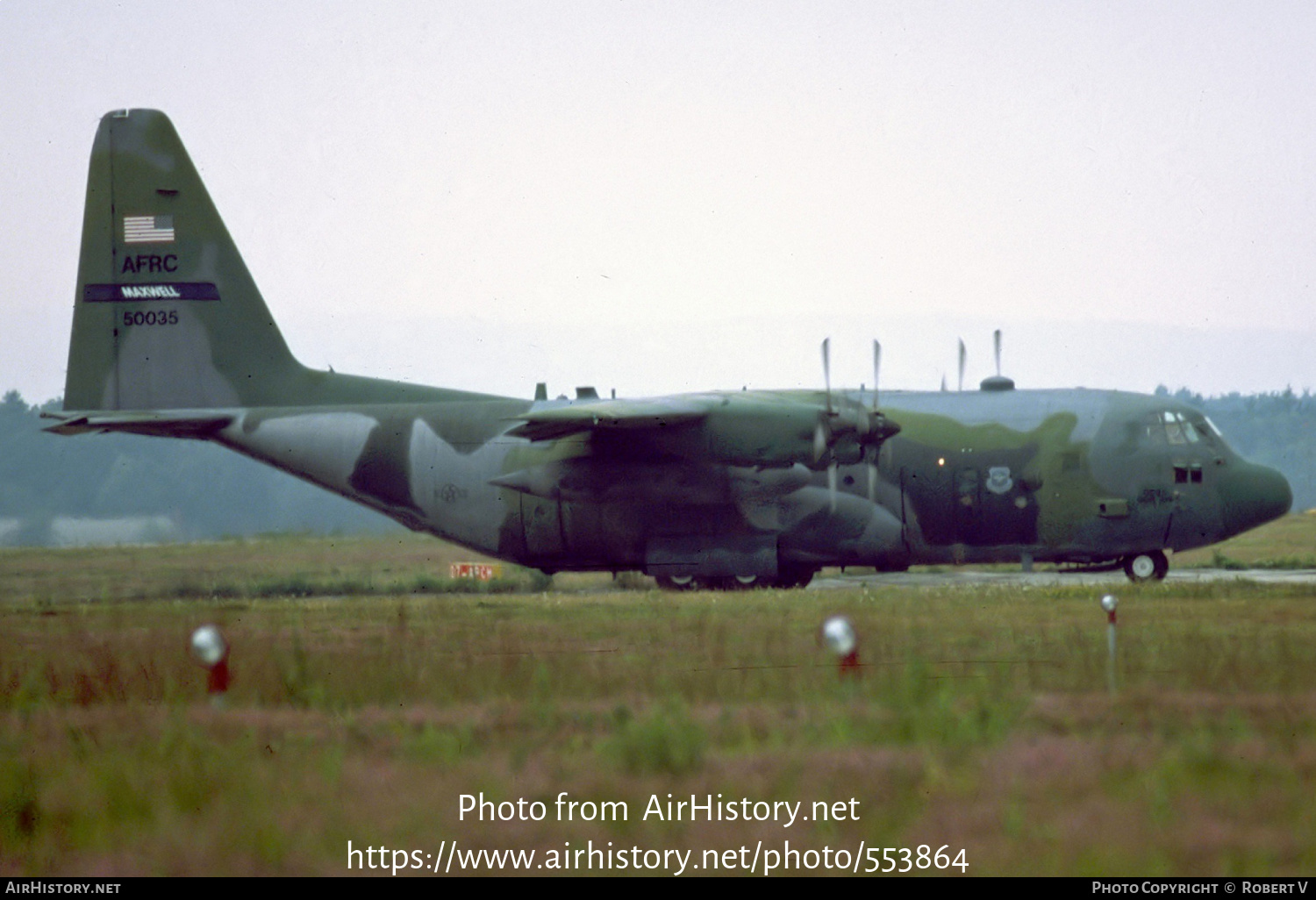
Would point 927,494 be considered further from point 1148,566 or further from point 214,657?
point 214,657

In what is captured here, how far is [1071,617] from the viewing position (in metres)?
17.9

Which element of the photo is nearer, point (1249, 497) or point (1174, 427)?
point (1249, 497)

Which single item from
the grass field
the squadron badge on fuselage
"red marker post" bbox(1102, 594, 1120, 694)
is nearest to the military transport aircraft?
the squadron badge on fuselage

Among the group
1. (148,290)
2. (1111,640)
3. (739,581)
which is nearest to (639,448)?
(739,581)

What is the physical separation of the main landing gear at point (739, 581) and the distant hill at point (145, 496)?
6784 mm

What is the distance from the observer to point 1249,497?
24719mm

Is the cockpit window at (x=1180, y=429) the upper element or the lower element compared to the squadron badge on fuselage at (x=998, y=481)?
upper

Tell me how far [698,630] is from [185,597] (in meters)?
13.0

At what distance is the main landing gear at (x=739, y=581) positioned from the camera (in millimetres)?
25344

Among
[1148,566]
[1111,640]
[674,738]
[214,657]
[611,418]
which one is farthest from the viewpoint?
[1148,566]

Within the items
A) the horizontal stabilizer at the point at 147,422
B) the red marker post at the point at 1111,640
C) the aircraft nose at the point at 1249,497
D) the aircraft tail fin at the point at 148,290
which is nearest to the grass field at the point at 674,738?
the red marker post at the point at 1111,640

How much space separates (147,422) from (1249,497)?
2097cm

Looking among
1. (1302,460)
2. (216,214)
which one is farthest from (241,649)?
(1302,460)

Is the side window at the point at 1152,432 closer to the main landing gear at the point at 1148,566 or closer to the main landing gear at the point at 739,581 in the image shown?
the main landing gear at the point at 1148,566
